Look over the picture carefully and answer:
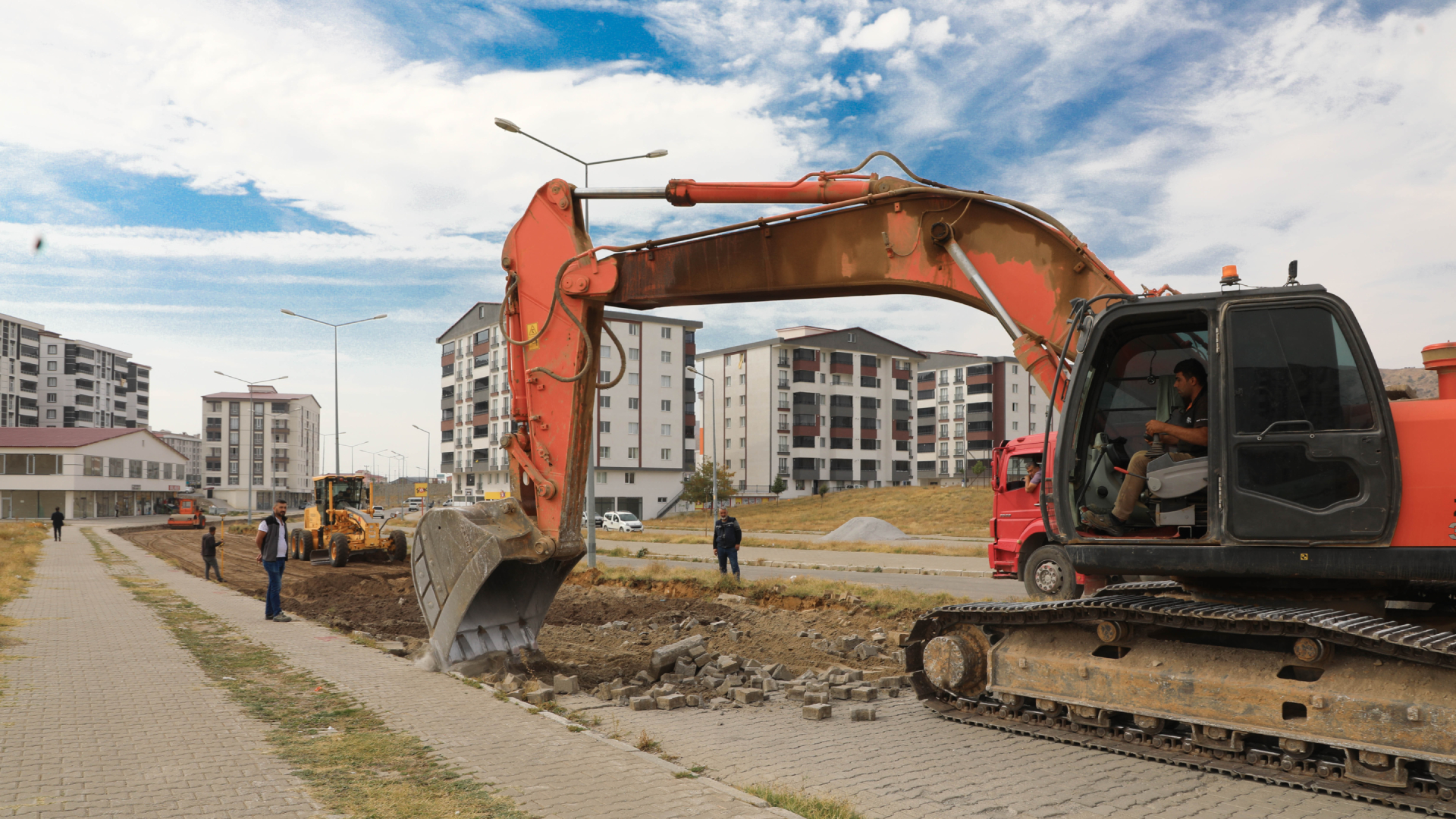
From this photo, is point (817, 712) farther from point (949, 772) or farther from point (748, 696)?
point (949, 772)

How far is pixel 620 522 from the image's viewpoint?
55969mm

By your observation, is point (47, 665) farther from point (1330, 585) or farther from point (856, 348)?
point (856, 348)

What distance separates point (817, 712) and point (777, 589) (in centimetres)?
1124

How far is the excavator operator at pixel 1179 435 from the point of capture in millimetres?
6070

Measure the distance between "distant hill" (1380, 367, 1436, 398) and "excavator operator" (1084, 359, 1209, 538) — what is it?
1.06 metres

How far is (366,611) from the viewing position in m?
16.5

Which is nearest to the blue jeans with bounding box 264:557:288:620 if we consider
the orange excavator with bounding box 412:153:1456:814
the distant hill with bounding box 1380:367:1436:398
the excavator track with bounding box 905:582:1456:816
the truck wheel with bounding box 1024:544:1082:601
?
the orange excavator with bounding box 412:153:1456:814

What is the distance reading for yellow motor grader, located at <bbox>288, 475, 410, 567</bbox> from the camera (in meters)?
28.6

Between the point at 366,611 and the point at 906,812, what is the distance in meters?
13.2

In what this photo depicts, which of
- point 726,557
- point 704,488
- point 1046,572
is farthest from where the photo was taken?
point 704,488

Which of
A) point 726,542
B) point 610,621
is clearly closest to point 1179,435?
point 610,621

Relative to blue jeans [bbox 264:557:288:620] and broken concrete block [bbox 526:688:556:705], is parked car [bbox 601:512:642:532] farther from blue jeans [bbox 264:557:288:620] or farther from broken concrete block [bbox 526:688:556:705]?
broken concrete block [bbox 526:688:556:705]

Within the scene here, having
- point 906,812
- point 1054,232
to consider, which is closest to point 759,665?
point 906,812

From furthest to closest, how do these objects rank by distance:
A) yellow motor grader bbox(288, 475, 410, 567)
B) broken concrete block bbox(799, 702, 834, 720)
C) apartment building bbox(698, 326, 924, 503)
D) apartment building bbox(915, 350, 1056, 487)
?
1. apartment building bbox(915, 350, 1056, 487)
2. apartment building bbox(698, 326, 924, 503)
3. yellow motor grader bbox(288, 475, 410, 567)
4. broken concrete block bbox(799, 702, 834, 720)
